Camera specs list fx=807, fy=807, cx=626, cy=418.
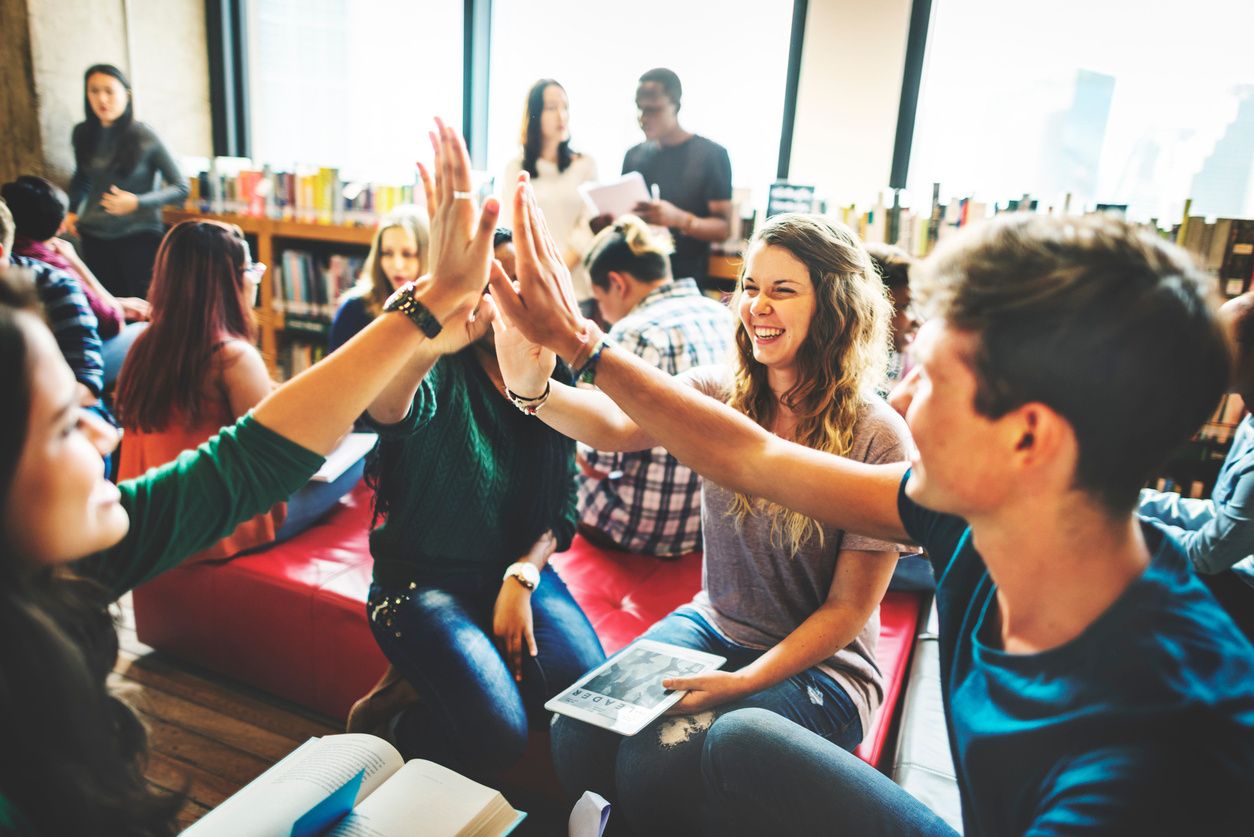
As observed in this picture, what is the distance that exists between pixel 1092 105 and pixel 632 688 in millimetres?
3768

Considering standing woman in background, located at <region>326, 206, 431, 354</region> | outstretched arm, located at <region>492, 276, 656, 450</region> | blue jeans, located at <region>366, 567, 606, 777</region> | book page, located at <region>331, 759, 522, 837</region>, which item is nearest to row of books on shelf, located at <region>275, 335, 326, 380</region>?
standing woman in background, located at <region>326, 206, 431, 354</region>

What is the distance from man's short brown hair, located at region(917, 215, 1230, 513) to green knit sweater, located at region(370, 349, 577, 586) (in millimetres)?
1103

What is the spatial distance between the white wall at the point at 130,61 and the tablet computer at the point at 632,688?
5.29m

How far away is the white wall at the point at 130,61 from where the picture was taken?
4859 mm

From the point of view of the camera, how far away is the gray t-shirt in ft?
4.92

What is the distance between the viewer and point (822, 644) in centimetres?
142

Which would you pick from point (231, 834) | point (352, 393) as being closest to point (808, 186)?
point (352, 393)

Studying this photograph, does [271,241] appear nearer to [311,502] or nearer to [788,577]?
[311,502]

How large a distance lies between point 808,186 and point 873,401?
8.24ft

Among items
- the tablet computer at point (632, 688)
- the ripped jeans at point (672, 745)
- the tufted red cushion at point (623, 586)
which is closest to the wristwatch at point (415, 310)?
the tablet computer at point (632, 688)

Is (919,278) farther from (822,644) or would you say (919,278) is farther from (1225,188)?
(1225,188)

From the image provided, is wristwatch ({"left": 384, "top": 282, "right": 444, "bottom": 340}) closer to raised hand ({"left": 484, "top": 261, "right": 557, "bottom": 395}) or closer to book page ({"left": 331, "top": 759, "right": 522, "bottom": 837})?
raised hand ({"left": 484, "top": 261, "right": 557, "bottom": 395})

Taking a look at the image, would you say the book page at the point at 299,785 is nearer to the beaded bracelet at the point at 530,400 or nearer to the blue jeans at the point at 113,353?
the beaded bracelet at the point at 530,400

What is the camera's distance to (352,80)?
212 inches
